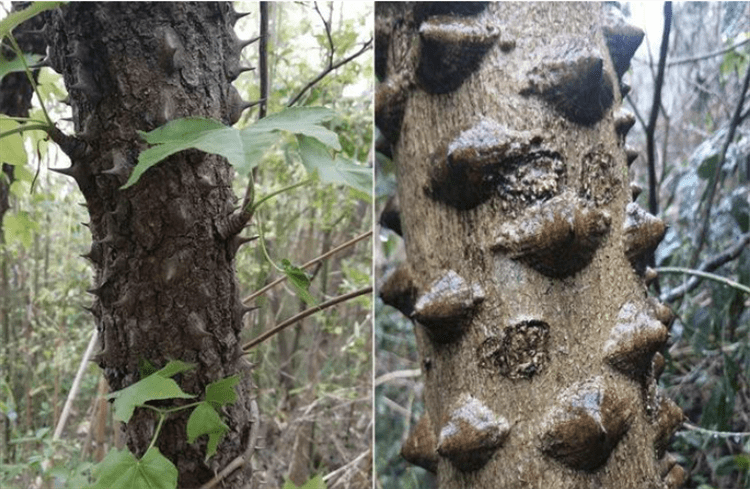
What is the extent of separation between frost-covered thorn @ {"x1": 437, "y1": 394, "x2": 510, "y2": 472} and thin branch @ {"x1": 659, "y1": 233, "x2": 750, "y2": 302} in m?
0.28

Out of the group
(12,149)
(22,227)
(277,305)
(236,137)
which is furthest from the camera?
(277,305)

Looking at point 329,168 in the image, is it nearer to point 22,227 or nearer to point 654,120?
point 654,120

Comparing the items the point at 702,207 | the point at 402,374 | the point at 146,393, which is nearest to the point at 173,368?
the point at 146,393

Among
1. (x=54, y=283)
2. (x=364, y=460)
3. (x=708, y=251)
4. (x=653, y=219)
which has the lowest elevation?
(x=364, y=460)

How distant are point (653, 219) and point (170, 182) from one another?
28 cm

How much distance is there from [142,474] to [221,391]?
63 mm

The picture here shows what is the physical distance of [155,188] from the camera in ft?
1.28

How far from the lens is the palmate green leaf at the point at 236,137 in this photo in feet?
0.97

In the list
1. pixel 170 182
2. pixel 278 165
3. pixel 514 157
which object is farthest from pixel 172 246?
pixel 278 165

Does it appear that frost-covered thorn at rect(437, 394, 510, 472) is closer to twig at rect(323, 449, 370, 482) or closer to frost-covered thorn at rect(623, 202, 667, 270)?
frost-covered thorn at rect(623, 202, 667, 270)

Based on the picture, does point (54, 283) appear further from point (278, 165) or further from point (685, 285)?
point (685, 285)

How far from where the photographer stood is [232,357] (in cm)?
44

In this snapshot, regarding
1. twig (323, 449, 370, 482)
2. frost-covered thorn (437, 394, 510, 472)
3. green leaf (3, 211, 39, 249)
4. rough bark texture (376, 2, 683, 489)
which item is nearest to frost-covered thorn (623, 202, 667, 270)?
rough bark texture (376, 2, 683, 489)

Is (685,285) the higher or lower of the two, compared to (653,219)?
lower
